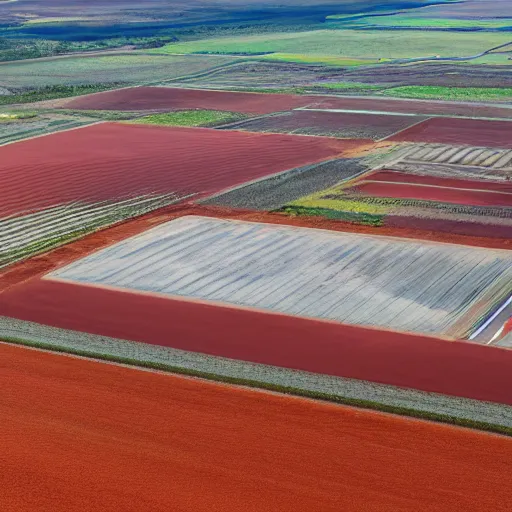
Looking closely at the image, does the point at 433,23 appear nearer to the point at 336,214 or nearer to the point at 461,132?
the point at 461,132

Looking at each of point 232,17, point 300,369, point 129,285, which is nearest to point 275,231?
point 129,285

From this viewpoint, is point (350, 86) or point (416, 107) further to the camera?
point (350, 86)

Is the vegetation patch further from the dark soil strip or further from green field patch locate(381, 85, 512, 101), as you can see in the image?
the dark soil strip

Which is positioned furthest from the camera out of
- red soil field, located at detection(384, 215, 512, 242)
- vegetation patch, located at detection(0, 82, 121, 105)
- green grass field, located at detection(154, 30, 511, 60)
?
green grass field, located at detection(154, 30, 511, 60)

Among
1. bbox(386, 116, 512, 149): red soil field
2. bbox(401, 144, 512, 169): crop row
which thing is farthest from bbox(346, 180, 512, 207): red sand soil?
bbox(386, 116, 512, 149): red soil field

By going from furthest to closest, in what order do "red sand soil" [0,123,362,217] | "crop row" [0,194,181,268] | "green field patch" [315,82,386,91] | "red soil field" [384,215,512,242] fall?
"green field patch" [315,82,386,91] < "red sand soil" [0,123,362,217] < "red soil field" [384,215,512,242] < "crop row" [0,194,181,268]

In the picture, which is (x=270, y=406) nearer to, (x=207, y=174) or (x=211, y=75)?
(x=207, y=174)

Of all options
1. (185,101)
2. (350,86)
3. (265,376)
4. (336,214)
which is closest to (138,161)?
(336,214)
